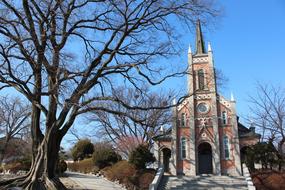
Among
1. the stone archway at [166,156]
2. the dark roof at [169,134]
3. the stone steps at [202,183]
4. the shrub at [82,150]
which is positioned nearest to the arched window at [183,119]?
the dark roof at [169,134]

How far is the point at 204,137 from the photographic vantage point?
31.8 meters

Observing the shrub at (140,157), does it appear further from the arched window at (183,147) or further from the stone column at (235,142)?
the stone column at (235,142)

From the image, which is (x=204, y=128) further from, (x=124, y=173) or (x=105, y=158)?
(x=124, y=173)

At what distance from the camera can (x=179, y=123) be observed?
32.9m

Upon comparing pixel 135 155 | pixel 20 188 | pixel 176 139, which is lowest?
pixel 20 188

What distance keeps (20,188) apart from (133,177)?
396 inches

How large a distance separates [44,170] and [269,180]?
43.9 ft

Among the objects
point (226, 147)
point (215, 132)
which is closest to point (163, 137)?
point (215, 132)

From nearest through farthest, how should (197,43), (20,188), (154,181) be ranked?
(20,188)
(154,181)
(197,43)

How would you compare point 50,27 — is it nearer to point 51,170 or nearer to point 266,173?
point 51,170

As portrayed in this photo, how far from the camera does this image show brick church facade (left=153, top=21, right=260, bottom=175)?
100 feet

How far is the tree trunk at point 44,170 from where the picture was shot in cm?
1415

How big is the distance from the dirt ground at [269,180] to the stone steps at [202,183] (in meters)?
1.29

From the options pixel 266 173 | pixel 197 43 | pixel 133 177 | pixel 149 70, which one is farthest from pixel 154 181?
pixel 197 43
